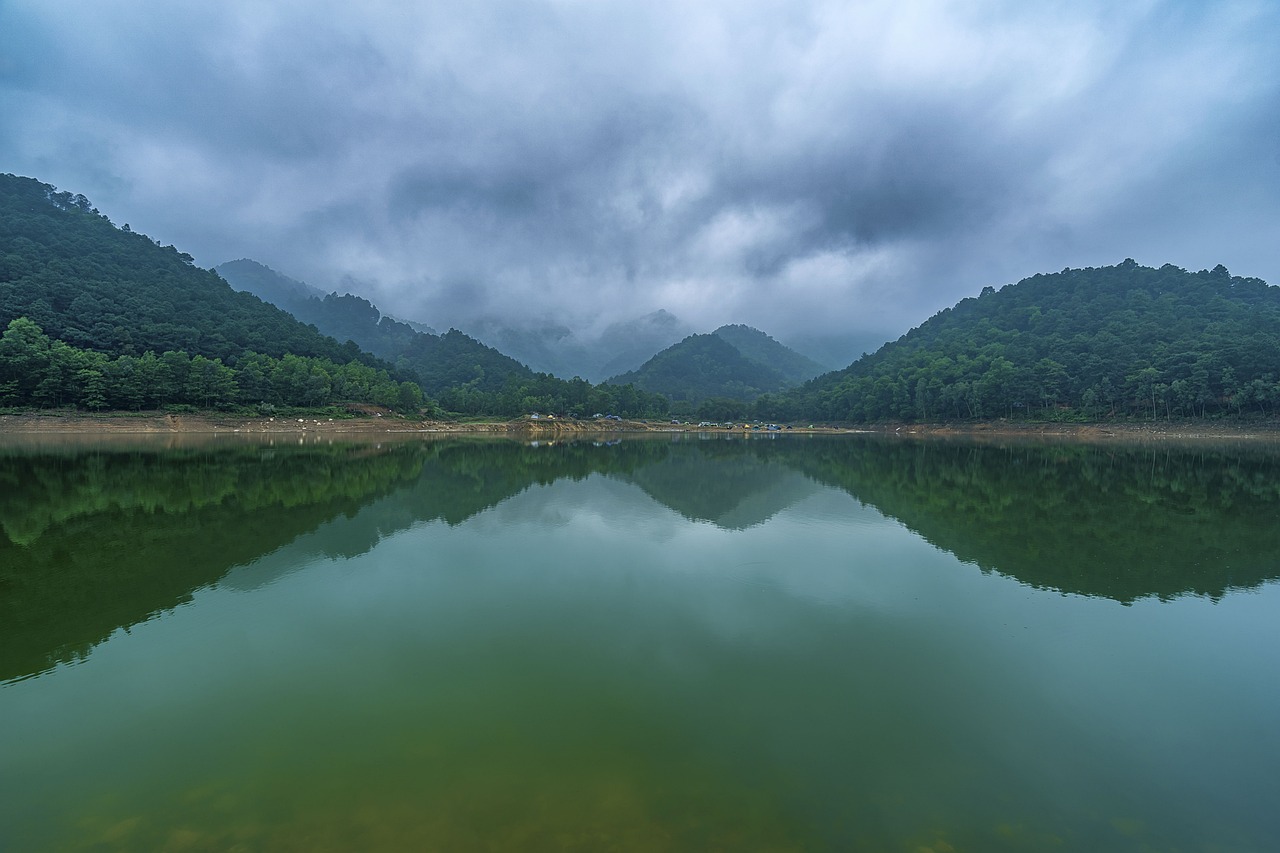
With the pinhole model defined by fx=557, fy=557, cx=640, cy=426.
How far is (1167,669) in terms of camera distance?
643 centimetres

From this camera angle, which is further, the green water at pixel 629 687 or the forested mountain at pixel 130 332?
the forested mountain at pixel 130 332

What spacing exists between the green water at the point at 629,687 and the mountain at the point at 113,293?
6610 centimetres

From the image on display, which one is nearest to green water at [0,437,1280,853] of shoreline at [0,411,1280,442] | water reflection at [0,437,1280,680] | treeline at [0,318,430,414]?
water reflection at [0,437,1280,680]

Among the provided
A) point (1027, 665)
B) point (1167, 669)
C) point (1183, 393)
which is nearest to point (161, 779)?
point (1027, 665)

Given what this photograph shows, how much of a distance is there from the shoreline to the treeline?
281 cm

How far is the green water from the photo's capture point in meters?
3.85

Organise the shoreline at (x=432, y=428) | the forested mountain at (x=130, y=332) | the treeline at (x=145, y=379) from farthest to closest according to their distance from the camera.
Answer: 1. the forested mountain at (x=130, y=332)
2. the treeline at (x=145, y=379)
3. the shoreline at (x=432, y=428)

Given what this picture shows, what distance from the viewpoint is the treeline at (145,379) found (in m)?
48.4

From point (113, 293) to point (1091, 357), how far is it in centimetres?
12490

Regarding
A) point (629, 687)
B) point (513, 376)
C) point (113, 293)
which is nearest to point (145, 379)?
point (113, 293)

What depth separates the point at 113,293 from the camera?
67062 millimetres

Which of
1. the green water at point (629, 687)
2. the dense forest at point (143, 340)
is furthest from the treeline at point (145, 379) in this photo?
the green water at point (629, 687)

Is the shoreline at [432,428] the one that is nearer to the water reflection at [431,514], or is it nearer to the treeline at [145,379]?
the treeline at [145,379]

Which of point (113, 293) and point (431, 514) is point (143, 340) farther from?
point (431, 514)
